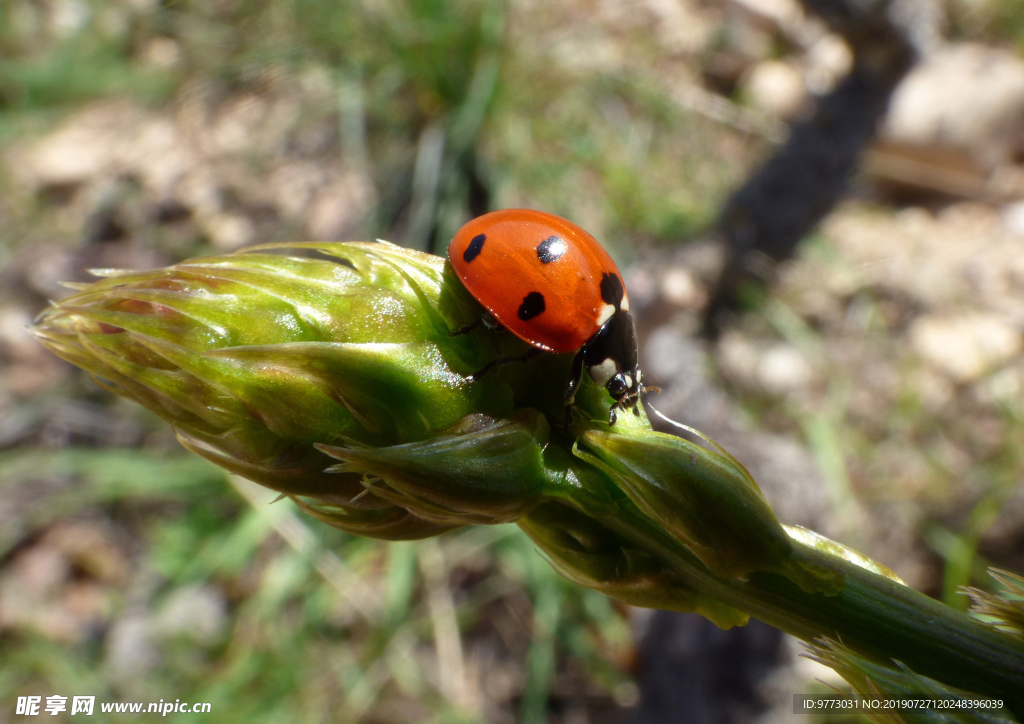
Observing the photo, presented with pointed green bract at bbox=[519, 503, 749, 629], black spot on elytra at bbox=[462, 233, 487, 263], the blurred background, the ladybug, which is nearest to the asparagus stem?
pointed green bract at bbox=[519, 503, 749, 629]

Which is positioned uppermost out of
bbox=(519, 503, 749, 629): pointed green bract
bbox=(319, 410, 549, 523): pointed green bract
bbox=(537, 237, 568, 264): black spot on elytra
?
bbox=(537, 237, 568, 264): black spot on elytra

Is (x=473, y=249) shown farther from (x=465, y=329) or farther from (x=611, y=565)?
(x=611, y=565)

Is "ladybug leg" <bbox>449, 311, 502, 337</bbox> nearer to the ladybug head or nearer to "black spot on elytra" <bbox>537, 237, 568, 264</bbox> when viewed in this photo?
the ladybug head

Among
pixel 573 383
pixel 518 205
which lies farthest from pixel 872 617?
pixel 518 205

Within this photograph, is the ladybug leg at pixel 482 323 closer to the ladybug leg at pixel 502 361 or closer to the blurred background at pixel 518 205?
the ladybug leg at pixel 502 361

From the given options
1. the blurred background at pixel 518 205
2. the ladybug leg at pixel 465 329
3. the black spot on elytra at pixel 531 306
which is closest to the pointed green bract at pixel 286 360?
the ladybug leg at pixel 465 329

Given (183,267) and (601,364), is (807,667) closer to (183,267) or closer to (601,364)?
(601,364)
